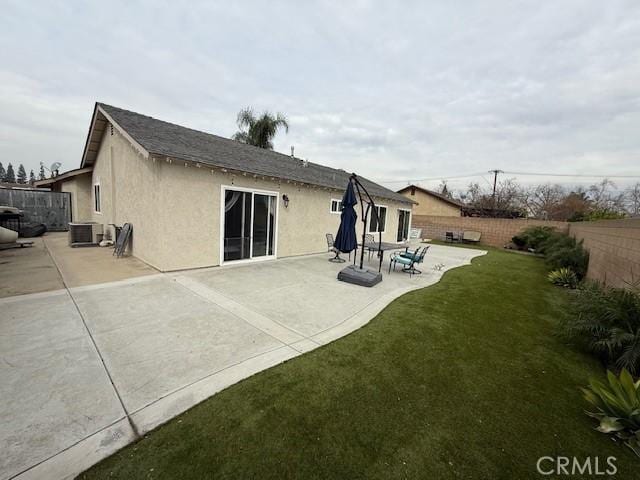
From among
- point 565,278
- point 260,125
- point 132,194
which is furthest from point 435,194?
point 132,194

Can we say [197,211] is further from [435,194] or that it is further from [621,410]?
[435,194]

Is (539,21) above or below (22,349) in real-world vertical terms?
above

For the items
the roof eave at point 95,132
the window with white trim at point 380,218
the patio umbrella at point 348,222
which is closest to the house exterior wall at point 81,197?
the roof eave at point 95,132

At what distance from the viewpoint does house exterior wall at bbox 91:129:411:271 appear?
22.9 ft

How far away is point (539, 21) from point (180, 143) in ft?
35.1

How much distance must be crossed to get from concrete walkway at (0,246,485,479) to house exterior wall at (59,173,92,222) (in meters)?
12.6

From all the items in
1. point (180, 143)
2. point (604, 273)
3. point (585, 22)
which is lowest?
point (604, 273)

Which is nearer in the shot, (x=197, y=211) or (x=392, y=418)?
(x=392, y=418)

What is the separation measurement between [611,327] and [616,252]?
12.6ft

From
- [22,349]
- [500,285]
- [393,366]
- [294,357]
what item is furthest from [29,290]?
[500,285]

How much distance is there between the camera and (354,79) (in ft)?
39.7

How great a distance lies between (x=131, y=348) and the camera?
3.38 m

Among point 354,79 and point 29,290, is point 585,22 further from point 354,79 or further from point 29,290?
point 29,290

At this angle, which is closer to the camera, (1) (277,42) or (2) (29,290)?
(2) (29,290)
